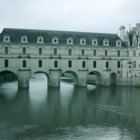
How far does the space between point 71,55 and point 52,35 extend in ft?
21.0

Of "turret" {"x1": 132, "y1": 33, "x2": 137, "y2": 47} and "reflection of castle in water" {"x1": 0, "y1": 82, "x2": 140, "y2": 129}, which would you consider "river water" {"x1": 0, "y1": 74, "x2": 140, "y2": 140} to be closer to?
"reflection of castle in water" {"x1": 0, "y1": 82, "x2": 140, "y2": 129}

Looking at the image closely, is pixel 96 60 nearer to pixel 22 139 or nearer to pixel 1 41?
pixel 1 41

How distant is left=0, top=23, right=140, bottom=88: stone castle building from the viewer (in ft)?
203

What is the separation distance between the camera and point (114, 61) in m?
69.6

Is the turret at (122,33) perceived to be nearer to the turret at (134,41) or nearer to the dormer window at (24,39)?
the turret at (134,41)

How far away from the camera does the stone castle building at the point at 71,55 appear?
61.8 m

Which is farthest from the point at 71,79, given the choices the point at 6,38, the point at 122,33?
the point at 6,38

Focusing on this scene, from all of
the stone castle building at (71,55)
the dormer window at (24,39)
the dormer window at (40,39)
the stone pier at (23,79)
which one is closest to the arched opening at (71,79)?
the stone castle building at (71,55)

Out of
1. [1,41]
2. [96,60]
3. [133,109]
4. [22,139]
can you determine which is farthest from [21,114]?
[96,60]

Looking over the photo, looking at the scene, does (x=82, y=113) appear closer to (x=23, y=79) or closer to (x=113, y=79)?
(x=23, y=79)

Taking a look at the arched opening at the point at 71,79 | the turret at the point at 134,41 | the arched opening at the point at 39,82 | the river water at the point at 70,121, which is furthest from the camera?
the arched opening at the point at 39,82

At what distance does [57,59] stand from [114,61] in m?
14.4

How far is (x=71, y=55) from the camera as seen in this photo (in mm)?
65875

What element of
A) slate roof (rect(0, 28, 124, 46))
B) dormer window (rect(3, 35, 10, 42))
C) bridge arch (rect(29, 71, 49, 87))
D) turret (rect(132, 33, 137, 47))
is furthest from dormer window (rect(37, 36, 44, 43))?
turret (rect(132, 33, 137, 47))
